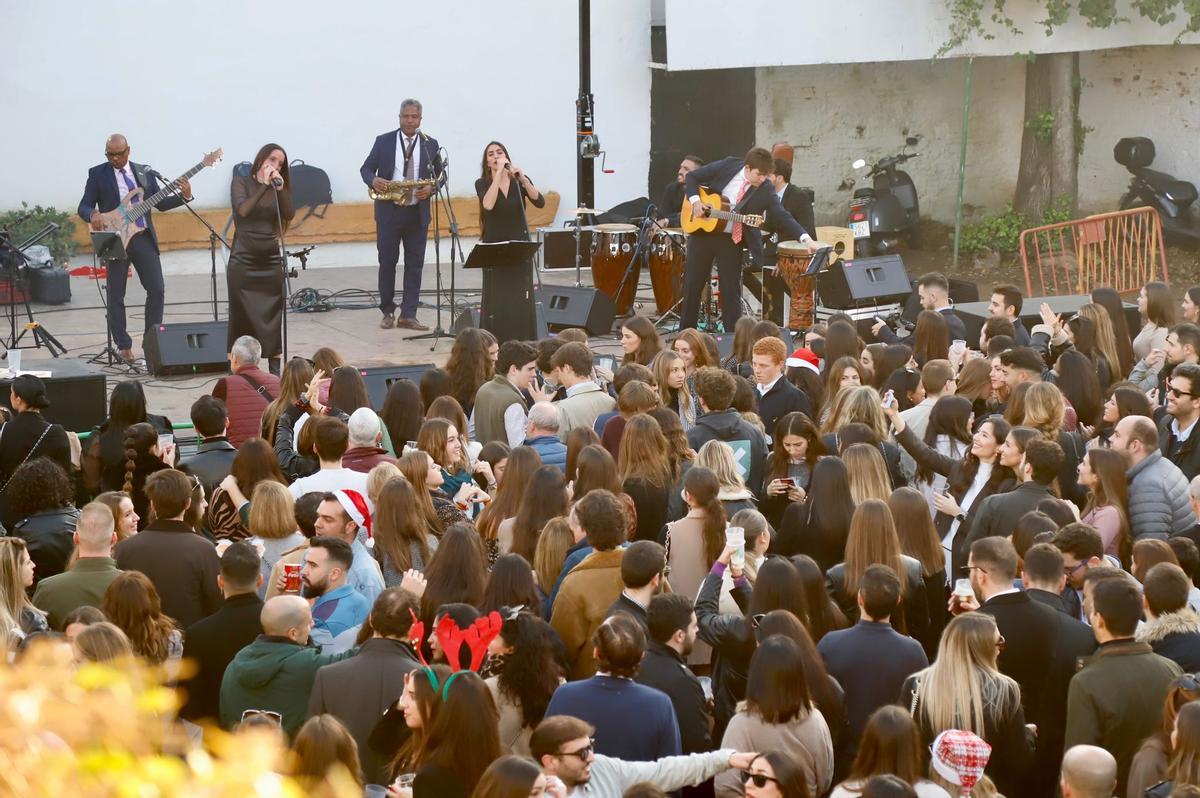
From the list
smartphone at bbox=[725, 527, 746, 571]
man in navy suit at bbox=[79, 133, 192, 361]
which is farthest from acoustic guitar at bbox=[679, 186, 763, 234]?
smartphone at bbox=[725, 527, 746, 571]

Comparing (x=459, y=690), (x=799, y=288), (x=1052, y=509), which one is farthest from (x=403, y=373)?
(x=459, y=690)

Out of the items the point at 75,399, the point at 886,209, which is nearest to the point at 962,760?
the point at 75,399

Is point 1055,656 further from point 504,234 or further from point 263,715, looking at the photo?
point 504,234

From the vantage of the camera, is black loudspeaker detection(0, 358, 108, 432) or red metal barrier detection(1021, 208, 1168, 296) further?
red metal barrier detection(1021, 208, 1168, 296)

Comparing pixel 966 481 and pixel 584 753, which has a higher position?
pixel 966 481

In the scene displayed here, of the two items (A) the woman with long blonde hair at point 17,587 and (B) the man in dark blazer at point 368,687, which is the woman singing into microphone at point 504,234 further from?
(B) the man in dark blazer at point 368,687

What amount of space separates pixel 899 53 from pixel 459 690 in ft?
46.7

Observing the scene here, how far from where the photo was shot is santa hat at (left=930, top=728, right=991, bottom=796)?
4.32m

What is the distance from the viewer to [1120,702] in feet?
16.1

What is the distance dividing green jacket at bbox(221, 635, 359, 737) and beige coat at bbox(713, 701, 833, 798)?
132cm

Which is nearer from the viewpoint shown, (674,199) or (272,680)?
(272,680)

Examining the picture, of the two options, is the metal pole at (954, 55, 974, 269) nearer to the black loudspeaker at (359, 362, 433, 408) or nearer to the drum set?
the drum set

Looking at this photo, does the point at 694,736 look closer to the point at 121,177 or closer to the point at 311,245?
the point at 121,177

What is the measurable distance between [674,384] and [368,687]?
Answer: 3679 millimetres
